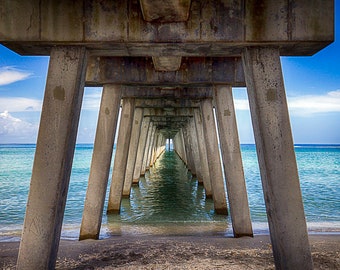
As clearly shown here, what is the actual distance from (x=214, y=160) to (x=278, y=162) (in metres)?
7.04

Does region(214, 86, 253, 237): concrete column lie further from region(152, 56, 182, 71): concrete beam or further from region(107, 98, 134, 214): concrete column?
region(107, 98, 134, 214): concrete column

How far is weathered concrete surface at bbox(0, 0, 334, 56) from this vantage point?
4359 mm

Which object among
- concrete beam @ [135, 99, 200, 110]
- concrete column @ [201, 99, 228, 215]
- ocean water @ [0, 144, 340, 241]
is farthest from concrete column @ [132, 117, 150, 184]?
concrete column @ [201, 99, 228, 215]

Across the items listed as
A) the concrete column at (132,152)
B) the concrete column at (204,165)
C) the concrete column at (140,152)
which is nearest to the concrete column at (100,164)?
the concrete column at (132,152)

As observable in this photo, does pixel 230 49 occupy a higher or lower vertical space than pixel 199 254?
higher

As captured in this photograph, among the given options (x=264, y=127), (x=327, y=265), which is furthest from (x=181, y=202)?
(x=264, y=127)

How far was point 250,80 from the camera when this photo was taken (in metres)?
4.65

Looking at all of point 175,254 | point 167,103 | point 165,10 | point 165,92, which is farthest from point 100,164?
point 167,103

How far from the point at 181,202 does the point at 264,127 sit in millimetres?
10509

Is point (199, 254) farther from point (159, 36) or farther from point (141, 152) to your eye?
point (141, 152)

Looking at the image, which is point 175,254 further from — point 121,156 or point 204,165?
point 204,165

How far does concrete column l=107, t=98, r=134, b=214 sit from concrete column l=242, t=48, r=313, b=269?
756cm

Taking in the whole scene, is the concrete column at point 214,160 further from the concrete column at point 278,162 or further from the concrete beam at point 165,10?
the concrete beam at point 165,10

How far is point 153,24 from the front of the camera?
4402mm
